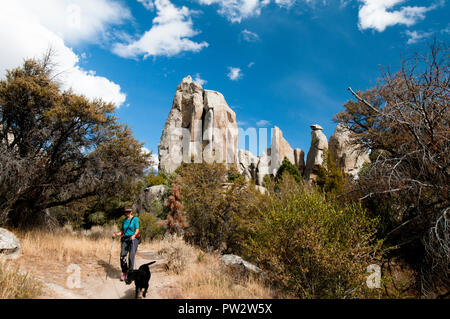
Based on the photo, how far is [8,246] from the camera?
7090 millimetres

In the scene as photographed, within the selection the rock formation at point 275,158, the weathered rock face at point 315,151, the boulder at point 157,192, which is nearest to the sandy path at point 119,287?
the boulder at point 157,192

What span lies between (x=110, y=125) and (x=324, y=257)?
10.4 m

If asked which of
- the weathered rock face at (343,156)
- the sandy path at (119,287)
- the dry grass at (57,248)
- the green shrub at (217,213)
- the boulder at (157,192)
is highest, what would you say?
the weathered rock face at (343,156)

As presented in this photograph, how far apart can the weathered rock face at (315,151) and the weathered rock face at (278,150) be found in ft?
15.1

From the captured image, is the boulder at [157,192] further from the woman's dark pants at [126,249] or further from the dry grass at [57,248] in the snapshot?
the woman's dark pants at [126,249]

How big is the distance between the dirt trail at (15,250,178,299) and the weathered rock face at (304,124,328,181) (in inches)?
1318

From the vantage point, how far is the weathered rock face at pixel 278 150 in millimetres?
43781

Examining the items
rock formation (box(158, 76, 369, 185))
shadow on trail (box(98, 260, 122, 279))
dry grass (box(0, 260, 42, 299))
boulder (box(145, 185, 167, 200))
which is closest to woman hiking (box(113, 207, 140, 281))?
shadow on trail (box(98, 260, 122, 279))

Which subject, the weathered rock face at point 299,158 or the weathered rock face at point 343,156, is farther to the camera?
the weathered rock face at point 299,158

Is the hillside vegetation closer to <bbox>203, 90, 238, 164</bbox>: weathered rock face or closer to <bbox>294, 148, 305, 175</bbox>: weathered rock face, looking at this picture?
<bbox>203, 90, 238, 164</bbox>: weathered rock face

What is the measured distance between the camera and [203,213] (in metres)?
11.4

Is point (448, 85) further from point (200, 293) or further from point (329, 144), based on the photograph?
point (329, 144)

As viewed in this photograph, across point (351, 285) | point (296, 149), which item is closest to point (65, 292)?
point (351, 285)

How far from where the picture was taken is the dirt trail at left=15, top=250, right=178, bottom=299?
5.52 metres
